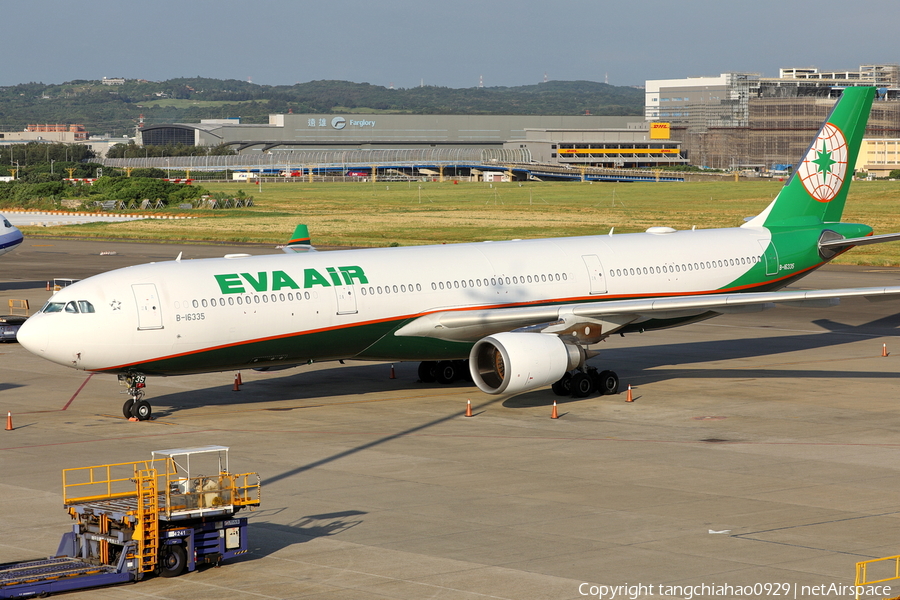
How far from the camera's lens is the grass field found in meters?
99.7

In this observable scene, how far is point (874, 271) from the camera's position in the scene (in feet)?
227

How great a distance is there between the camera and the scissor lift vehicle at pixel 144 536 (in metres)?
17.0

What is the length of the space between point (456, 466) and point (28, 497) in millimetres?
9027

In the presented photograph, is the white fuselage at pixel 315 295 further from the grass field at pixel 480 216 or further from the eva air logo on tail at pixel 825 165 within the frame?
the grass field at pixel 480 216

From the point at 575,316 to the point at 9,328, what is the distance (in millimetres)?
26657

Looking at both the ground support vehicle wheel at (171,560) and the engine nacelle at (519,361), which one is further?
the engine nacelle at (519,361)

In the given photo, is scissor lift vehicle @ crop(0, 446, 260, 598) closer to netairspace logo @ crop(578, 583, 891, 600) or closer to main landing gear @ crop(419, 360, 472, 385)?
netairspace logo @ crop(578, 583, 891, 600)

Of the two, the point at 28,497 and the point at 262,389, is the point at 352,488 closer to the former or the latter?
the point at 28,497

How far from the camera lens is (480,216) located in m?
125

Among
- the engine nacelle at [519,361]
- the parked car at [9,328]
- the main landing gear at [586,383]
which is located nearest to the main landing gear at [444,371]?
the main landing gear at [586,383]

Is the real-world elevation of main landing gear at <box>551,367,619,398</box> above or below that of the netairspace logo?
above

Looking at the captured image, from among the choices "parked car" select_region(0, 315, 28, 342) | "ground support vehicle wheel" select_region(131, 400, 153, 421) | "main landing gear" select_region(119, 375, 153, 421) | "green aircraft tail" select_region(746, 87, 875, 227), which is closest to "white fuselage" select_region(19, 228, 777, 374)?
"main landing gear" select_region(119, 375, 153, 421)

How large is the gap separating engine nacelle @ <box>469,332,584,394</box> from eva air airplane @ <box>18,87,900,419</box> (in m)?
0.04

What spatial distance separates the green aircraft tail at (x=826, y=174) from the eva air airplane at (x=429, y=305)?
75.8 inches
